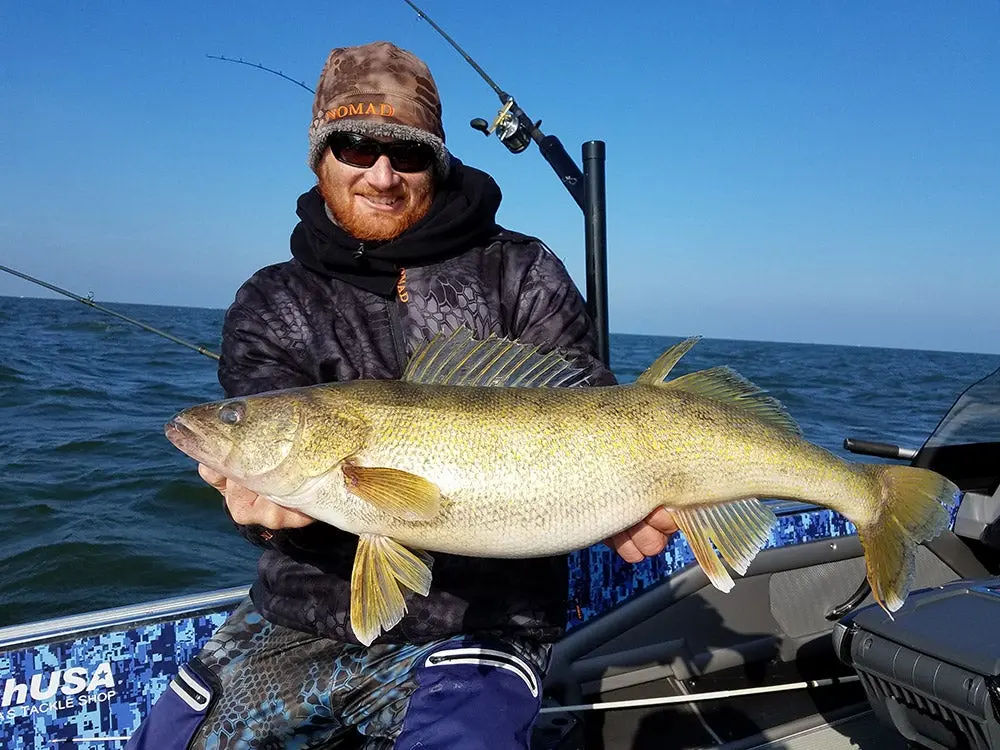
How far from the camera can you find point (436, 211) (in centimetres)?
313

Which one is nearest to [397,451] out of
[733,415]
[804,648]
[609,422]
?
[609,422]

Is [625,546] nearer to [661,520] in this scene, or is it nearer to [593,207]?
[661,520]

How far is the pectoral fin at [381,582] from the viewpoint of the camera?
2.21 metres

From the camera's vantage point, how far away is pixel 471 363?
2.52m

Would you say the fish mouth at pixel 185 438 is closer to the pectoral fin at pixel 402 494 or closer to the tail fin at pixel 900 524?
the pectoral fin at pixel 402 494

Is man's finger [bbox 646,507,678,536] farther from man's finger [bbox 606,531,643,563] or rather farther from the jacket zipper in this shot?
the jacket zipper

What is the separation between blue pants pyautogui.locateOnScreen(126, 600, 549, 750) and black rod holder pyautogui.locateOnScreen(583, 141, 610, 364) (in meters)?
1.80

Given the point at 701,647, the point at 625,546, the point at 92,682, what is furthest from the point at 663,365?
the point at 92,682

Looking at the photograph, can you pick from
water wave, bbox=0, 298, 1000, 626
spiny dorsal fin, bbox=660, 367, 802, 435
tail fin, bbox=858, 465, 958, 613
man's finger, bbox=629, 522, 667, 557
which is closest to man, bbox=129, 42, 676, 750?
man's finger, bbox=629, 522, 667, 557

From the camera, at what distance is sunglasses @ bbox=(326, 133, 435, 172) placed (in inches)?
118

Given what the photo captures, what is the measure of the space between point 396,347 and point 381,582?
1043mm

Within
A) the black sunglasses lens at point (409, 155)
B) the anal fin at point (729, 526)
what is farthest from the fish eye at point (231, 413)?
the anal fin at point (729, 526)

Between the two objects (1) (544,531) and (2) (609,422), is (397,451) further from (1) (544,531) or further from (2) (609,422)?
(2) (609,422)

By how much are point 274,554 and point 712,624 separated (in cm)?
255
